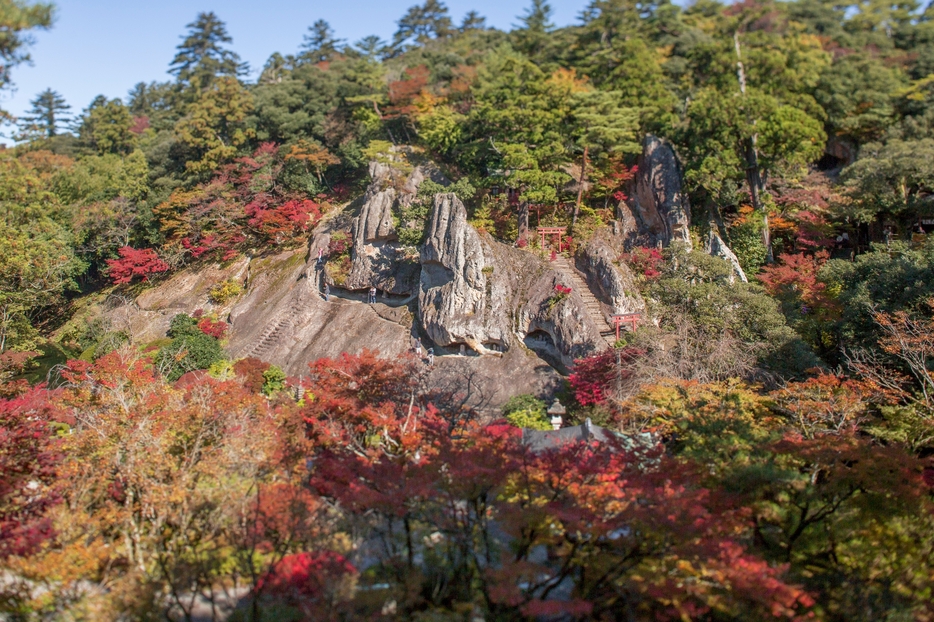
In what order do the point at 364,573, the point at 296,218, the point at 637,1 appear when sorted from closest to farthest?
the point at 364,573 → the point at 296,218 → the point at 637,1

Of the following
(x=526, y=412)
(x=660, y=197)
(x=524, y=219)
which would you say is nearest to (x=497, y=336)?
(x=526, y=412)

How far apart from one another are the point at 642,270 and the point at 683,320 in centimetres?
517

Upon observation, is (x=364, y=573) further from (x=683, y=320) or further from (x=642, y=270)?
(x=642, y=270)

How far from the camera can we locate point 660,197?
1075 inches

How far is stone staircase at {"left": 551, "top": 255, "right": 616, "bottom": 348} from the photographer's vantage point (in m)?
23.6

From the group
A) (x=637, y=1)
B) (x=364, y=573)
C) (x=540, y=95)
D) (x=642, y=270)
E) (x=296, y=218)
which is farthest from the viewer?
(x=637, y=1)

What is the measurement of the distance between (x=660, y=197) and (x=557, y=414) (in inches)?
478

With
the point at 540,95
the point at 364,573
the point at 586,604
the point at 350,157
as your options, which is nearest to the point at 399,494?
the point at 364,573

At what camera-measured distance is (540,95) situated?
2780cm

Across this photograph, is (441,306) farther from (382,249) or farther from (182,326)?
(182,326)

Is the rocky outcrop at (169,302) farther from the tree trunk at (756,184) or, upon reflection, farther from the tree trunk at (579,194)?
the tree trunk at (756,184)

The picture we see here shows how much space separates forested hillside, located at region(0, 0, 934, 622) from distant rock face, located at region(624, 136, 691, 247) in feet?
0.51

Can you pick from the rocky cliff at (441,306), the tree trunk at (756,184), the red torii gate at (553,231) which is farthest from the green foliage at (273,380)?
the tree trunk at (756,184)

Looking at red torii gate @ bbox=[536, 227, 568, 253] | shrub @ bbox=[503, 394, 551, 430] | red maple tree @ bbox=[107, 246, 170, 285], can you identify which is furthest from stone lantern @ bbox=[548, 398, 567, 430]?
red maple tree @ bbox=[107, 246, 170, 285]
